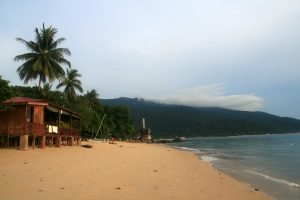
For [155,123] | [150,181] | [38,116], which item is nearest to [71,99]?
[38,116]

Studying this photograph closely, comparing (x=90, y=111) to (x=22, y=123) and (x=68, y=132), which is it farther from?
(x=22, y=123)

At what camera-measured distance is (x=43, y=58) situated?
32.7 metres

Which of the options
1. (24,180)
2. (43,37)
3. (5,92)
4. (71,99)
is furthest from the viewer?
(71,99)

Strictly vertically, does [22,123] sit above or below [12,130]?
above

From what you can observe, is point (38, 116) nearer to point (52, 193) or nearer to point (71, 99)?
point (52, 193)

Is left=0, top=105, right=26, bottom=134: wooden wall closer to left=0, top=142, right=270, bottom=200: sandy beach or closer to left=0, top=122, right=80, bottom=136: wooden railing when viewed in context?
left=0, top=122, right=80, bottom=136: wooden railing

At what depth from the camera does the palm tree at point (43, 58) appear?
32688 mm

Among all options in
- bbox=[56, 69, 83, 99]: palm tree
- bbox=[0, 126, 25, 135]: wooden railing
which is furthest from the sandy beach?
bbox=[56, 69, 83, 99]: palm tree

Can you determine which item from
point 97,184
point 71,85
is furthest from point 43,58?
point 97,184

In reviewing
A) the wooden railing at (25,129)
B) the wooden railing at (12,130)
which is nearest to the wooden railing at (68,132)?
the wooden railing at (25,129)

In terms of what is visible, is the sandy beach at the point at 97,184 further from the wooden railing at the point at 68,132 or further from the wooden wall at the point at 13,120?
the wooden railing at the point at 68,132

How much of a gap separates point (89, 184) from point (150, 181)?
7.76 feet

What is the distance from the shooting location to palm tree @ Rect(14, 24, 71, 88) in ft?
107

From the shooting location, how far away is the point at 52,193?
333 inches
